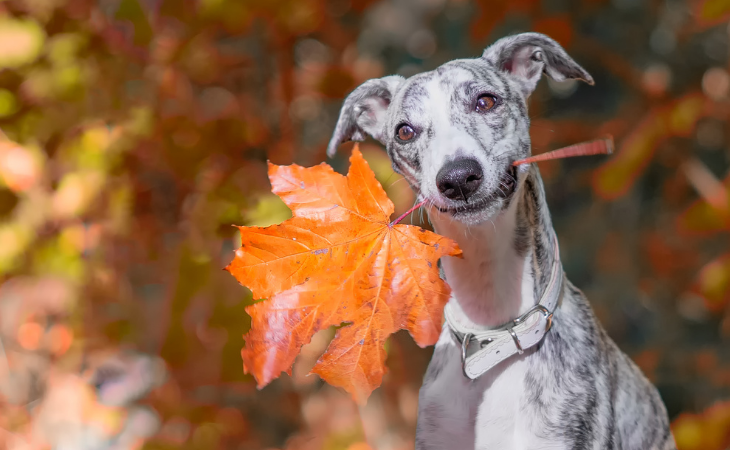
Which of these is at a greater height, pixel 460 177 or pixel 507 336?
pixel 460 177

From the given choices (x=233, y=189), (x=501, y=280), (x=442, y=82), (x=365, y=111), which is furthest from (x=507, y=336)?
(x=233, y=189)

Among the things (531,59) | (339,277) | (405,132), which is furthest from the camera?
(531,59)

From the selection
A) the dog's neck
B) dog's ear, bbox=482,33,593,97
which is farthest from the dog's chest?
dog's ear, bbox=482,33,593,97

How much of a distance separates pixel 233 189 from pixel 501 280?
1.52 m

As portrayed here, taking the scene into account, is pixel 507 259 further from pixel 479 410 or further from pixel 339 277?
pixel 339 277

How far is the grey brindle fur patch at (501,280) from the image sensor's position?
1562 millimetres

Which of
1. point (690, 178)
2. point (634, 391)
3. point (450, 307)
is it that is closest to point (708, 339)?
point (690, 178)

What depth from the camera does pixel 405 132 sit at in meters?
1.73

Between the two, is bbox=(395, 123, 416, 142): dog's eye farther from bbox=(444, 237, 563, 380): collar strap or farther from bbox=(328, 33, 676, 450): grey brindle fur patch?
bbox=(444, 237, 563, 380): collar strap

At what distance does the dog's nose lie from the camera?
144 centimetres

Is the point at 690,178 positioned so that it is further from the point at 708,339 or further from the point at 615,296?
the point at 708,339

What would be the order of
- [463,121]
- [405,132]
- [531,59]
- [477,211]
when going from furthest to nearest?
[531,59], [405,132], [463,121], [477,211]

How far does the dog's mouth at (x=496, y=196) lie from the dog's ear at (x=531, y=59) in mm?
389

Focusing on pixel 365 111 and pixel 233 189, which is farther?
pixel 233 189
